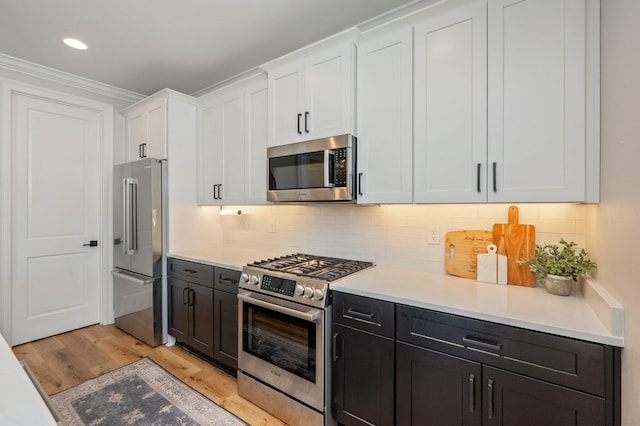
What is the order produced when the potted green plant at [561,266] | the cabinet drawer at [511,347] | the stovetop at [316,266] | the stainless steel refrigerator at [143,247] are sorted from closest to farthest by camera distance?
the cabinet drawer at [511,347] < the potted green plant at [561,266] < the stovetop at [316,266] < the stainless steel refrigerator at [143,247]

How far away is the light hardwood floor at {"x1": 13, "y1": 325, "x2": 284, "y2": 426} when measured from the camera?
2.20 meters

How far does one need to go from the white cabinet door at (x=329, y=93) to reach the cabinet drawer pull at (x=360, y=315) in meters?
1.15

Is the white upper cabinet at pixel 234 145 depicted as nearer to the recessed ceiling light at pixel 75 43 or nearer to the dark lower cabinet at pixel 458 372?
the recessed ceiling light at pixel 75 43

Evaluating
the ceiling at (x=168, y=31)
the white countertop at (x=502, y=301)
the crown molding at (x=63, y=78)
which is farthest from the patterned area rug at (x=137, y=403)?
the crown molding at (x=63, y=78)

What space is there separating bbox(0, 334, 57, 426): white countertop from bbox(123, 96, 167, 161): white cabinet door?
7.84ft

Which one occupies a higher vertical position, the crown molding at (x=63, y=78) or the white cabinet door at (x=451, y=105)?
the crown molding at (x=63, y=78)

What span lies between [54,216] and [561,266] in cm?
434

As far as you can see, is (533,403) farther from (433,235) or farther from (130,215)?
(130,215)

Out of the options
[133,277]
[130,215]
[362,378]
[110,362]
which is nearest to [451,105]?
[362,378]

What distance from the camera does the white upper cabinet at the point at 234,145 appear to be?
2.68 m

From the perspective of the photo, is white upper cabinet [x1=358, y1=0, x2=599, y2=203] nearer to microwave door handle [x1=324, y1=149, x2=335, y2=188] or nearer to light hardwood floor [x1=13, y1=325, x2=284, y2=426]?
microwave door handle [x1=324, y1=149, x2=335, y2=188]

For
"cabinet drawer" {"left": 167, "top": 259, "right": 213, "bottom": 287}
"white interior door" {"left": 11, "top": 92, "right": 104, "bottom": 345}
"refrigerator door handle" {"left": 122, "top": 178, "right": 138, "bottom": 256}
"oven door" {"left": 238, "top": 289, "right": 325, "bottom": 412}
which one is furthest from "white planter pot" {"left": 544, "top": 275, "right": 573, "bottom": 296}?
"white interior door" {"left": 11, "top": 92, "right": 104, "bottom": 345}

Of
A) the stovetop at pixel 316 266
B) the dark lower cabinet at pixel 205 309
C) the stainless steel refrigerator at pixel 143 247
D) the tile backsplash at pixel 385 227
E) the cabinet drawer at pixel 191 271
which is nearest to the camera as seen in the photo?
the tile backsplash at pixel 385 227

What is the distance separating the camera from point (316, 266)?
2.25 m
